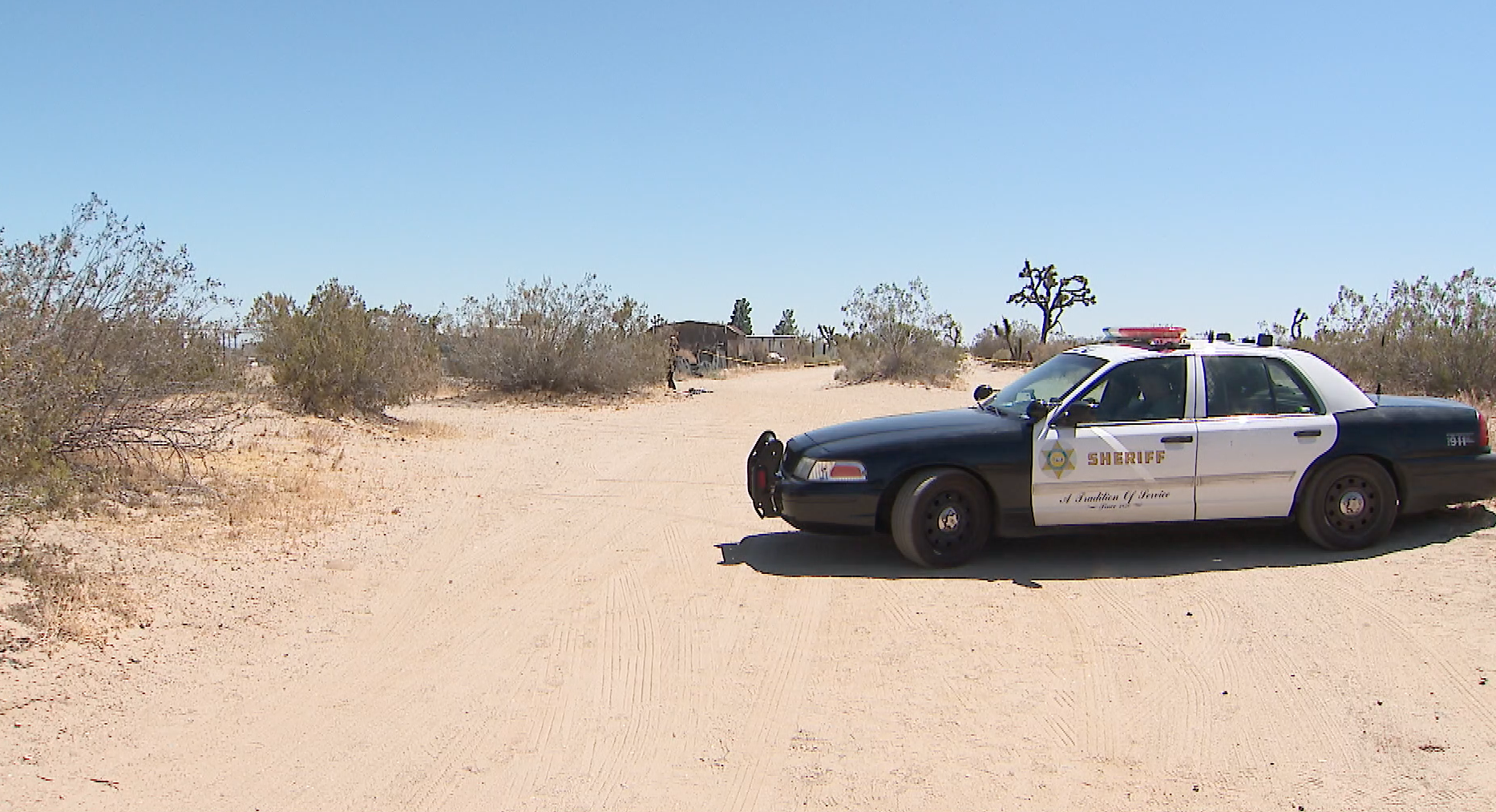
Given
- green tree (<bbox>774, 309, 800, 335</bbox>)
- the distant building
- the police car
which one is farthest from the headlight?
green tree (<bbox>774, 309, 800, 335</bbox>)

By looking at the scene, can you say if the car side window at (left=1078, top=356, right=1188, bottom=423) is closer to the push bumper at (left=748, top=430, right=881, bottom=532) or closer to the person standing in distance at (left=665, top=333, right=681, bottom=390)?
the push bumper at (left=748, top=430, right=881, bottom=532)

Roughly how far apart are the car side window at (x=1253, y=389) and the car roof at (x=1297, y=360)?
0.21ft

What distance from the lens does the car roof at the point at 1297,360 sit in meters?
7.92

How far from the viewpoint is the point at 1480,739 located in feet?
15.4

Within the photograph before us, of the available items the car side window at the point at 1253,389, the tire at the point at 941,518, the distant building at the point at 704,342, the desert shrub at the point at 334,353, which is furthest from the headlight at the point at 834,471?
the distant building at the point at 704,342

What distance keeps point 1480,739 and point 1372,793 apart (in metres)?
0.82

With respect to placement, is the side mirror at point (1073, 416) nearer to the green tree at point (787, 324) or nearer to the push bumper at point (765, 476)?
the push bumper at point (765, 476)

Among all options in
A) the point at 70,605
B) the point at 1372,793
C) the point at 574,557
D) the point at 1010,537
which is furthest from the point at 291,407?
the point at 1372,793

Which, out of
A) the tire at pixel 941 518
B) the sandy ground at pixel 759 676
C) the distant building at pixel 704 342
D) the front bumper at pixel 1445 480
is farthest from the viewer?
the distant building at pixel 704 342

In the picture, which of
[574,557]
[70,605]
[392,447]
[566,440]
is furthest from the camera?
[566,440]

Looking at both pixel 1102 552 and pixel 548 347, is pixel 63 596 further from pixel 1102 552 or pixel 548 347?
pixel 548 347

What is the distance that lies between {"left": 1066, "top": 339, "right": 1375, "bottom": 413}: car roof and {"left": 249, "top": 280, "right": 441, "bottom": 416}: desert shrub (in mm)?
12742

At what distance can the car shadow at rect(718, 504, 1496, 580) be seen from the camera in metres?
7.52

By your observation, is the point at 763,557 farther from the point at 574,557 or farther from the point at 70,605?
the point at 70,605
